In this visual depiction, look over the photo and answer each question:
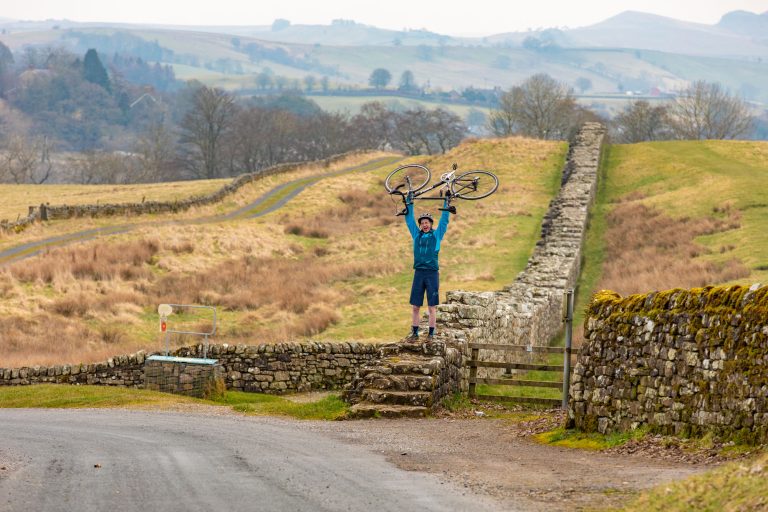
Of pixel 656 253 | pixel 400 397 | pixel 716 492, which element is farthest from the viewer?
pixel 656 253

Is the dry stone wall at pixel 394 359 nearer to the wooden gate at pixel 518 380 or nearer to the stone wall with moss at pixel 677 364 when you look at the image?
the wooden gate at pixel 518 380

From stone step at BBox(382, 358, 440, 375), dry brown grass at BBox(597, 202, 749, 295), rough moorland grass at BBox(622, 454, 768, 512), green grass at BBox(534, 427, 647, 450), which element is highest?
rough moorland grass at BBox(622, 454, 768, 512)

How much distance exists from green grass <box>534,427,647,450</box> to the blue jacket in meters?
4.84

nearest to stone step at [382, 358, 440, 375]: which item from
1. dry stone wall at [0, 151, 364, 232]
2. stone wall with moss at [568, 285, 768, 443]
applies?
stone wall with moss at [568, 285, 768, 443]

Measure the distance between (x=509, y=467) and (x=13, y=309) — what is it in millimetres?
26932

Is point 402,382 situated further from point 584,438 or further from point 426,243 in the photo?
point 584,438

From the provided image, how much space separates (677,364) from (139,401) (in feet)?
39.4

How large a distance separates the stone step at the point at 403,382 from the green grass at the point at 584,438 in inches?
127

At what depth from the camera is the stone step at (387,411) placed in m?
19.8

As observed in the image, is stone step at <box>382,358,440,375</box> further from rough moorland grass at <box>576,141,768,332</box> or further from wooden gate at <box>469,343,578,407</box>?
rough moorland grass at <box>576,141,768,332</box>

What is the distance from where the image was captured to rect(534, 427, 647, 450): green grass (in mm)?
15492

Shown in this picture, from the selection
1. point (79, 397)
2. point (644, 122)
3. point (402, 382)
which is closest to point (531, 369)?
point (402, 382)

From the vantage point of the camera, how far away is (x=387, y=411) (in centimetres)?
1975

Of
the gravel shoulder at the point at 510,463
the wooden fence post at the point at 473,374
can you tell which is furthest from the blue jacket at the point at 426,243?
the gravel shoulder at the point at 510,463
